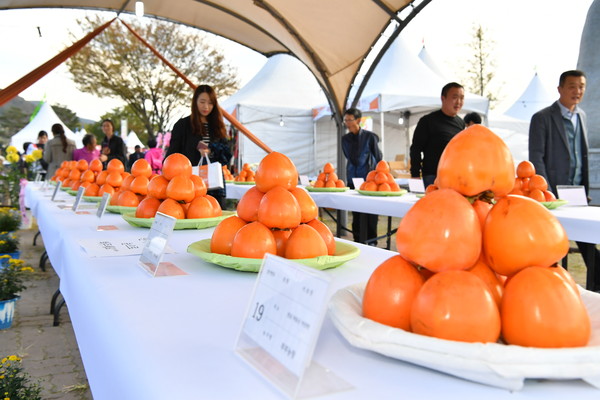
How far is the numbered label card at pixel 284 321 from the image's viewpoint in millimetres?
465

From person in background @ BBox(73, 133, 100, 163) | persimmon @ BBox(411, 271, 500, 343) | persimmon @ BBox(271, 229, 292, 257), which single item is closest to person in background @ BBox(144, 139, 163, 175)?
person in background @ BBox(73, 133, 100, 163)

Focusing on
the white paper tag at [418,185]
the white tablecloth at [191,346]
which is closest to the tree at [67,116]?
the white paper tag at [418,185]

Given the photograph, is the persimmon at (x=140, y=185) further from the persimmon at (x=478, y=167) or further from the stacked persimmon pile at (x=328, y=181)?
the stacked persimmon pile at (x=328, y=181)

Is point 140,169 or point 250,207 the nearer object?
point 250,207

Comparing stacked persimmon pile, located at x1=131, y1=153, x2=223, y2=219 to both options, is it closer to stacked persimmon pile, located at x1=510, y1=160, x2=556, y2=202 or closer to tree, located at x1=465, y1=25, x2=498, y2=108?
stacked persimmon pile, located at x1=510, y1=160, x2=556, y2=202

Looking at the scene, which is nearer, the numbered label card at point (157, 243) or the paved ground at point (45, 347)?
the numbered label card at point (157, 243)

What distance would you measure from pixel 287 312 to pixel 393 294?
0.47 ft

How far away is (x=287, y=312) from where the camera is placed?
0.52 metres

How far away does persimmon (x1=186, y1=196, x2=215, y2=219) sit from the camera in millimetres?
1623

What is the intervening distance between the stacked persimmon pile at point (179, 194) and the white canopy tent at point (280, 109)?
10.4 m

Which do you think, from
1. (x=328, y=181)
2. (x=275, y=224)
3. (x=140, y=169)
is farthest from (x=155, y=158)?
(x=275, y=224)

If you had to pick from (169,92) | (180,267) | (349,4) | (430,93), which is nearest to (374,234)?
(349,4)

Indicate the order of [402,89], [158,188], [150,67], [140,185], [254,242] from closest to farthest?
[254,242], [158,188], [140,185], [402,89], [150,67]

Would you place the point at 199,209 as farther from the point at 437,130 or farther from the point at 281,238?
the point at 437,130
